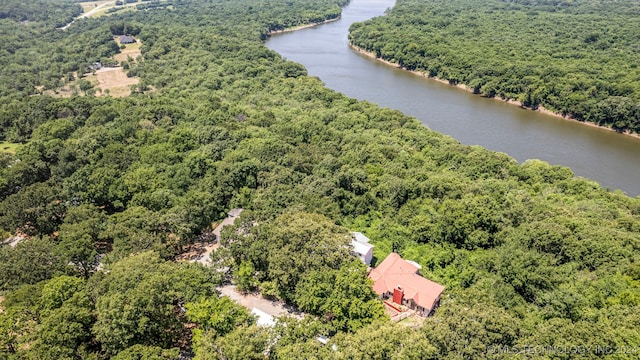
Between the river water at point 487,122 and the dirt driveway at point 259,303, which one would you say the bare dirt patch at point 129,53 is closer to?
the river water at point 487,122

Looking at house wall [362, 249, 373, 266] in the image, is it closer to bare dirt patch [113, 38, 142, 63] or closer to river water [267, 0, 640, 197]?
river water [267, 0, 640, 197]

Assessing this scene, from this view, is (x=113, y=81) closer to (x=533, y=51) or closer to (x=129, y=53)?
(x=129, y=53)

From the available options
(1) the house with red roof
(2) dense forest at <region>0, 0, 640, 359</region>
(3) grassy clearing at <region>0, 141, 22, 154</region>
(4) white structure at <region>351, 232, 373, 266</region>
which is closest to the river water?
(2) dense forest at <region>0, 0, 640, 359</region>

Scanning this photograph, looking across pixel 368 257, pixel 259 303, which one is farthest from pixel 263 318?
pixel 368 257

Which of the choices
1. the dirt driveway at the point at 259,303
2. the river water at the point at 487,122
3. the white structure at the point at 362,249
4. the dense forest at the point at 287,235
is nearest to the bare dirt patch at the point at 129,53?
the river water at the point at 487,122

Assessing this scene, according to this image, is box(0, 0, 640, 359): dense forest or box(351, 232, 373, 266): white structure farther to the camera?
box(351, 232, 373, 266): white structure

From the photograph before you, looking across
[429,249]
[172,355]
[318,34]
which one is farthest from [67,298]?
[318,34]

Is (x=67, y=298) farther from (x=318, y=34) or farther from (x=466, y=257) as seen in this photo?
(x=318, y=34)
